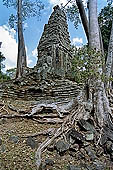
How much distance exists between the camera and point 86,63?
3.08 m

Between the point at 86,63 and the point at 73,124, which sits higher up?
the point at 86,63

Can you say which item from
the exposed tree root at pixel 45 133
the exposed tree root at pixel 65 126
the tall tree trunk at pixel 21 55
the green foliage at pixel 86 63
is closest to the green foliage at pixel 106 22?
the tall tree trunk at pixel 21 55

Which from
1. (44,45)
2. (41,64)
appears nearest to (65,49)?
(44,45)

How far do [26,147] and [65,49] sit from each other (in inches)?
224

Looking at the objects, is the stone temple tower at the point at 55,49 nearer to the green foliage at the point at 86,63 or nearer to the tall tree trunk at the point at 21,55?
the tall tree trunk at the point at 21,55

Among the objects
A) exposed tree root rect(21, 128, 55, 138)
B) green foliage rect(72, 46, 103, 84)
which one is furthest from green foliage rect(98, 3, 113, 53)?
exposed tree root rect(21, 128, 55, 138)

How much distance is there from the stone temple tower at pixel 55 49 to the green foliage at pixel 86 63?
9.31 ft

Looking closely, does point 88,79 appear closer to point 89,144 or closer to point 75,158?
point 89,144

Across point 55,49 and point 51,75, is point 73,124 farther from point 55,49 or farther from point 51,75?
point 55,49

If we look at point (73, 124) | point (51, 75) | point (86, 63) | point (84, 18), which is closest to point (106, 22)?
point (84, 18)

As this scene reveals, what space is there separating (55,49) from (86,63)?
13.3ft

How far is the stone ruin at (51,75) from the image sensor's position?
17.2 feet

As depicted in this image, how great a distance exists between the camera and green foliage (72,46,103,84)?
306 centimetres

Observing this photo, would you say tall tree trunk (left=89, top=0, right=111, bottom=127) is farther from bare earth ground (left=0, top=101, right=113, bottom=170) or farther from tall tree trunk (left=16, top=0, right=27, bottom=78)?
tall tree trunk (left=16, top=0, right=27, bottom=78)
